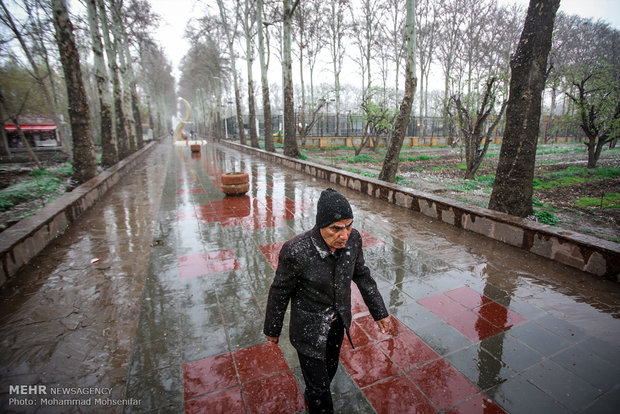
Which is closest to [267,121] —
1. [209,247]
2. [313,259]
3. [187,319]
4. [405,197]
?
[405,197]

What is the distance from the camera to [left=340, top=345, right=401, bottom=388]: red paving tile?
2240 mm

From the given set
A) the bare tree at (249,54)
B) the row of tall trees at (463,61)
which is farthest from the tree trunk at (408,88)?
the bare tree at (249,54)

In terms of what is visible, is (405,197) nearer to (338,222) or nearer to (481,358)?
(481,358)

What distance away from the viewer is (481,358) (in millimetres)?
2404

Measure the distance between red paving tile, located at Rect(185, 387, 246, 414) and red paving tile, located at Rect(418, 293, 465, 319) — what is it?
1959 mm

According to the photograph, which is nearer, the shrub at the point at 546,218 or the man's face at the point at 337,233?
the man's face at the point at 337,233

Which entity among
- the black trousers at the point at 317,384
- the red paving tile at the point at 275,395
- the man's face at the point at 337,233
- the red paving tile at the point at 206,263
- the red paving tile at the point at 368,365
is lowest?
Answer: the red paving tile at the point at 275,395

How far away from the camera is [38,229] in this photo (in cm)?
440

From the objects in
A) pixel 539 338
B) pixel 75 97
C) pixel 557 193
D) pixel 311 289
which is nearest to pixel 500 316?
pixel 539 338

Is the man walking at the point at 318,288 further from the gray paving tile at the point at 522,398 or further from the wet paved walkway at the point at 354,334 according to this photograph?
the gray paving tile at the point at 522,398

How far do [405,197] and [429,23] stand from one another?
2682cm

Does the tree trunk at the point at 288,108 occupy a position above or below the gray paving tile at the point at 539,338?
above

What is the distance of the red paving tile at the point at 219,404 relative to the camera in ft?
6.54

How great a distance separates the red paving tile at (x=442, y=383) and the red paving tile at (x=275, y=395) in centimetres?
85
